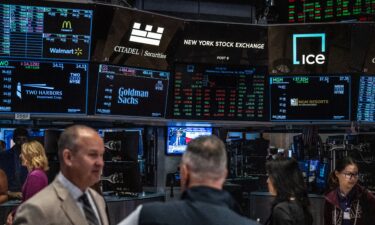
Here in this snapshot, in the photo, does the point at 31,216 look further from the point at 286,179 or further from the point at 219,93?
the point at 219,93

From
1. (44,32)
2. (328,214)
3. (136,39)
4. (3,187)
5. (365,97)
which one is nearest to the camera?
(328,214)

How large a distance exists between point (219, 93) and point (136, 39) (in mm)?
1255

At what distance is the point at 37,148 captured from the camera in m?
5.54

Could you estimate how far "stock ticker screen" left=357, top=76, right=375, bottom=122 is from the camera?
287 inches

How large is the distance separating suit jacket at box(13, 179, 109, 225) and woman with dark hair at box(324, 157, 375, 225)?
295 cm

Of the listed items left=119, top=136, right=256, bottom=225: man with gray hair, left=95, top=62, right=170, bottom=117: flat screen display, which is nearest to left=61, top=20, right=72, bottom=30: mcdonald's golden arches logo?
left=95, top=62, right=170, bottom=117: flat screen display

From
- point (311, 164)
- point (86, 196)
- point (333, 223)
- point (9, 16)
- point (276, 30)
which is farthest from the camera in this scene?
point (311, 164)

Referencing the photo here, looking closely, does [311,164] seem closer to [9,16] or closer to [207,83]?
[207,83]

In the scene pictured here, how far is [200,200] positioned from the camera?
1891 mm

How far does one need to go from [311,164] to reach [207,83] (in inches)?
78.7

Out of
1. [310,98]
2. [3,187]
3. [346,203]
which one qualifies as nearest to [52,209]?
[346,203]

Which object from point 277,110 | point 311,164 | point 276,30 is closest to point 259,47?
point 276,30

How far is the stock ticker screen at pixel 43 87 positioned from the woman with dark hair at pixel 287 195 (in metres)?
3.07

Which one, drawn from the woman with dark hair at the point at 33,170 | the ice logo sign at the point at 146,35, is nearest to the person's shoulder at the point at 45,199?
the woman with dark hair at the point at 33,170
